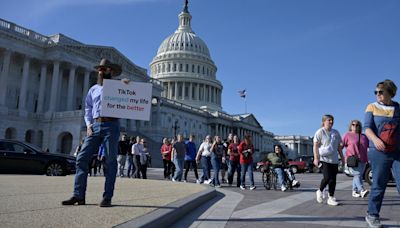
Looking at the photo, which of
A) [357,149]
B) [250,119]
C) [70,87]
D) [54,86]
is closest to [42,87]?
[54,86]

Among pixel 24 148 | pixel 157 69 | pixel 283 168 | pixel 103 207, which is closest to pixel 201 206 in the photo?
pixel 103 207

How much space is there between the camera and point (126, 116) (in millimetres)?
6410

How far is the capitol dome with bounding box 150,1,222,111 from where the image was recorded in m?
111

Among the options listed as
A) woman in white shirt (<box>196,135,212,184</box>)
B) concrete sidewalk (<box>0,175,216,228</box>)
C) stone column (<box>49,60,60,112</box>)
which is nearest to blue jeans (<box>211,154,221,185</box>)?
woman in white shirt (<box>196,135,212,184</box>)

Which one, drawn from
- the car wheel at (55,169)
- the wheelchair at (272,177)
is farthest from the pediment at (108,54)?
the wheelchair at (272,177)

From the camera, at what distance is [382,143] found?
18.0 feet

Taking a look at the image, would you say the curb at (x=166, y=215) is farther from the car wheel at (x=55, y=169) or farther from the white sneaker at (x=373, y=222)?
the car wheel at (x=55, y=169)

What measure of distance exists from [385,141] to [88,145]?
4.71 m

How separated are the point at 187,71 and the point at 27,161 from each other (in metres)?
99.2

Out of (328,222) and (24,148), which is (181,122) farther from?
(328,222)

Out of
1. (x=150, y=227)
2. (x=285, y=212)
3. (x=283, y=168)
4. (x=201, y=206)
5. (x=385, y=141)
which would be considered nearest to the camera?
(x=150, y=227)

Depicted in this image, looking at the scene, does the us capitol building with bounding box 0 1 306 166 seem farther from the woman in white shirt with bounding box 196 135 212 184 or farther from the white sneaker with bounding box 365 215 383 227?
the white sneaker with bounding box 365 215 383 227

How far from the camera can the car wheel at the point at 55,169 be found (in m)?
16.9

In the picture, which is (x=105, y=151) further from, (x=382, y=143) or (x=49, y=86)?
(x=49, y=86)
